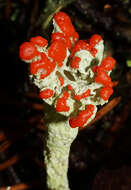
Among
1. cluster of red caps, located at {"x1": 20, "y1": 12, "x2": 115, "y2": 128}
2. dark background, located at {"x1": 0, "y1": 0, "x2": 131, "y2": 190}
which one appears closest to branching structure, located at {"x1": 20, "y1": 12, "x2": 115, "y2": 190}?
cluster of red caps, located at {"x1": 20, "y1": 12, "x2": 115, "y2": 128}

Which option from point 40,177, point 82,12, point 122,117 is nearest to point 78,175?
point 40,177

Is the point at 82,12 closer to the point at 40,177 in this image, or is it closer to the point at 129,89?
the point at 129,89

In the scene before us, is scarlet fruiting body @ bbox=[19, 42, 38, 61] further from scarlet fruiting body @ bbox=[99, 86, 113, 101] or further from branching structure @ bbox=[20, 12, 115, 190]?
scarlet fruiting body @ bbox=[99, 86, 113, 101]

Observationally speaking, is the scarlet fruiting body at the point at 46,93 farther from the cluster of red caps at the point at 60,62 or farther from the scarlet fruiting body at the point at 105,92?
the scarlet fruiting body at the point at 105,92

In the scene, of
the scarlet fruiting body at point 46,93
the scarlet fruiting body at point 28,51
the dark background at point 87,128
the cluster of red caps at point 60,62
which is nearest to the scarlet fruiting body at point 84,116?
the cluster of red caps at point 60,62

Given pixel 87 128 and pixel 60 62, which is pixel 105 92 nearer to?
pixel 60 62

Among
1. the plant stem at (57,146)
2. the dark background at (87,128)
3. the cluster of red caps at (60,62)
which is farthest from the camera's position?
the dark background at (87,128)
